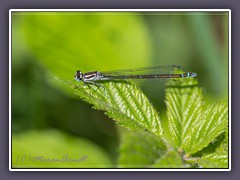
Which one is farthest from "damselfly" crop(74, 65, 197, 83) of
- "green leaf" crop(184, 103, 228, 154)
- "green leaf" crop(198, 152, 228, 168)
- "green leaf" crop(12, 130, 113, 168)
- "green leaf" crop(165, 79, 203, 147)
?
"green leaf" crop(12, 130, 113, 168)

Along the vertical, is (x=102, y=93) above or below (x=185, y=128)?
above

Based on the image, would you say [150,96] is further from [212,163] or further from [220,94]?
[212,163]

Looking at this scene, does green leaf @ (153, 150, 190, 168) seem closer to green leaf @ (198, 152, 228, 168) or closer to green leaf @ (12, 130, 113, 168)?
green leaf @ (198, 152, 228, 168)

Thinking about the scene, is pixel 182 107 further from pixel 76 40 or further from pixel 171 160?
pixel 76 40

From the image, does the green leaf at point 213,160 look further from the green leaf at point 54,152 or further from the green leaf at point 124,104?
the green leaf at point 54,152

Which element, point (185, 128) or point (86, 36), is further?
point (86, 36)

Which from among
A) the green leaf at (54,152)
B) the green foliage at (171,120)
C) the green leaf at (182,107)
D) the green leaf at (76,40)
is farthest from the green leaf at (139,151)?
the green leaf at (76,40)

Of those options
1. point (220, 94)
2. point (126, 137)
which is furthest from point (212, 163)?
point (220, 94)
